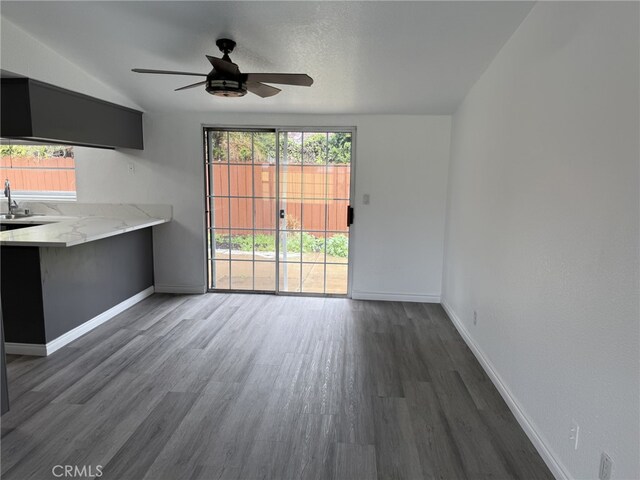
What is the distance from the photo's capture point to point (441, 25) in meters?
2.68

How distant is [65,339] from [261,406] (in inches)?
77.6

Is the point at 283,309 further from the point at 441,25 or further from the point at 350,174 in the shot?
the point at 441,25

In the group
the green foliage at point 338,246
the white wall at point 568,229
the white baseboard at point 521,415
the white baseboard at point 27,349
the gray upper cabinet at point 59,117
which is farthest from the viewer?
the green foliage at point 338,246

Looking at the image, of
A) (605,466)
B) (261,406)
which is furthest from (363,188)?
(605,466)

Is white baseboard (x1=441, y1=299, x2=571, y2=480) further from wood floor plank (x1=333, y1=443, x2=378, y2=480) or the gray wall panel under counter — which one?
the gray wall panel under counter

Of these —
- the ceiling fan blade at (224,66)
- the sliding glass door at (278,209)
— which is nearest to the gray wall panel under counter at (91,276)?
the sliding glass door at (278,209)

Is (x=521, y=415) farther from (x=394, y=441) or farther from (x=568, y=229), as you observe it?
(x=568, y=229)

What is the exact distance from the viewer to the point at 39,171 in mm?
5082

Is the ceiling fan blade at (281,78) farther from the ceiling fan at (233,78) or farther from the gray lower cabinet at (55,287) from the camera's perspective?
the gray lower cabinet at (55,287)

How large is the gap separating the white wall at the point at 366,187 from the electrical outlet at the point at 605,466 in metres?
3.12

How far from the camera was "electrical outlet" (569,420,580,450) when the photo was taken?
1.79 meters

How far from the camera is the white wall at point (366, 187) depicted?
4508mm

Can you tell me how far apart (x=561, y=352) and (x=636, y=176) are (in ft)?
3.02

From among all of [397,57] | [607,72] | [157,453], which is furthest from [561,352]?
[397,57]
